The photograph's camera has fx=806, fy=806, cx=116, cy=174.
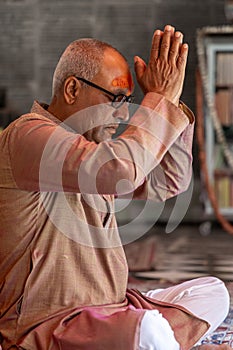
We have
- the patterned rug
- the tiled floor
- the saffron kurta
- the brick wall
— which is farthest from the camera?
the brick wall

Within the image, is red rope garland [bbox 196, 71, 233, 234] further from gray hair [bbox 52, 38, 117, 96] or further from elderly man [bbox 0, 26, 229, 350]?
gray hair [bbox 52, 38, 117, 96]

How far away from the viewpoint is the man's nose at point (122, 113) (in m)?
2.12

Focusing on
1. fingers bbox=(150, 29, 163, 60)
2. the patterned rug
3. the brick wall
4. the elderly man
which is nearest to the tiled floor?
the patterned rug

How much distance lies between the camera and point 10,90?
7828mm

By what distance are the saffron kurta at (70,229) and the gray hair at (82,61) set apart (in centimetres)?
11

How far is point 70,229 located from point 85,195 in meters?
0.11

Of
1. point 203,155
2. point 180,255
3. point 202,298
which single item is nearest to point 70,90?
point 202,298

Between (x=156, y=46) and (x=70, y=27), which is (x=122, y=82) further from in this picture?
(x=70, y=27)

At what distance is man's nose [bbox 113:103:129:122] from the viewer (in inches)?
83.5

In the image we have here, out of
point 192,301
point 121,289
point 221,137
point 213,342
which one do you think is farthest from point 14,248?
point 221,137

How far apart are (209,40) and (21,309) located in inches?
203

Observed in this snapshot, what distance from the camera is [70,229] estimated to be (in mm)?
2070

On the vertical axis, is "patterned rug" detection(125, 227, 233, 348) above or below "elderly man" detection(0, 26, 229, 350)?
→ below

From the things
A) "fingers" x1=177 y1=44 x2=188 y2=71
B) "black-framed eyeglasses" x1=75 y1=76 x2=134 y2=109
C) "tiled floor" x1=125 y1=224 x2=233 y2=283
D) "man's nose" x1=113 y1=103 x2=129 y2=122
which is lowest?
"tiled floor" x1=125 y1=224 x2=233 y2=283
